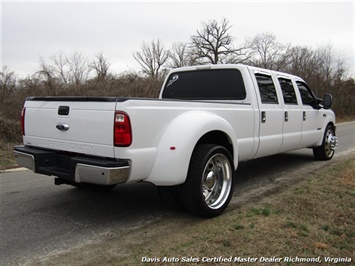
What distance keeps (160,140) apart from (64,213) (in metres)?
1.68

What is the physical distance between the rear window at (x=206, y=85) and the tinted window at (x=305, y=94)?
203cm

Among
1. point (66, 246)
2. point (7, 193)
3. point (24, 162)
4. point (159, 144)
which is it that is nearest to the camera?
point (66, 246)

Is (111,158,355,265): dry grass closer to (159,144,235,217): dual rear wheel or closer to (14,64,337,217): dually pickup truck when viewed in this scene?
(159,144,235,217): dual rear wheel

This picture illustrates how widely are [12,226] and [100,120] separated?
1.66 m

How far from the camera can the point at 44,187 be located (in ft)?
18.3

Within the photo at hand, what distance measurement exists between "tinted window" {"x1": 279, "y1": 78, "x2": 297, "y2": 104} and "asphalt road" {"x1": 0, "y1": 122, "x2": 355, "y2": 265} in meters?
1.41

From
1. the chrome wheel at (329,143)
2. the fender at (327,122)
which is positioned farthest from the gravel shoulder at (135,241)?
the chrome wheel at (329,143)

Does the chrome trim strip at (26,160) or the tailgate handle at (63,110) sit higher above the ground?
the tailgate handle at (63,110)

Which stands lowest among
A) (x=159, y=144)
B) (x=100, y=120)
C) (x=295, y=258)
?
(x=295, y=258)

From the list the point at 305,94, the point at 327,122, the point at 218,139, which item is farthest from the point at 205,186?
the point at 327,122

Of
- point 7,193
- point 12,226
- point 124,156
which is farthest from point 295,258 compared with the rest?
point 7,193

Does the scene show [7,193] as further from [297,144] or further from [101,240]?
[297,144]

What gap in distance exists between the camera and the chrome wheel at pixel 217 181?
163 inches

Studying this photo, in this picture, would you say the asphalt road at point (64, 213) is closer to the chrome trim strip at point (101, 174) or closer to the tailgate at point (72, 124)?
the chrome trim strip at point (101, 174)
